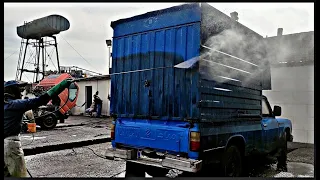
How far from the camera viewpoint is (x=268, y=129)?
5.97 metres

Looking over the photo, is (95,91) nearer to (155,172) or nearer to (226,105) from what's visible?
(155,172)

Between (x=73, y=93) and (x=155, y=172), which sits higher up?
(x=73, y=93)

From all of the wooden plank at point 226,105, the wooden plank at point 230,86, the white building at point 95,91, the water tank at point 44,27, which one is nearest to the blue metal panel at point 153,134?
the wooden plank at point 226,105

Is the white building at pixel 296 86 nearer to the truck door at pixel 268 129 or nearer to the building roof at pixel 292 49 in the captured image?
the building roof at pixel 292 49

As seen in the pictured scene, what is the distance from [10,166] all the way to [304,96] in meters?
9.28

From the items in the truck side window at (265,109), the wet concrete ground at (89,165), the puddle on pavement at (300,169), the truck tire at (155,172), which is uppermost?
the truck side window at (265,109)

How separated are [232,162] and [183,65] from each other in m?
1.86

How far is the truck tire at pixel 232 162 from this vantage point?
4.50 m

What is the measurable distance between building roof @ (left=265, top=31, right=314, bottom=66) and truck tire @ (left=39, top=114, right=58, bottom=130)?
8348mm

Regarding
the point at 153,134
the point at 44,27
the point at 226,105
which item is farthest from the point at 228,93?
the point at 44,27

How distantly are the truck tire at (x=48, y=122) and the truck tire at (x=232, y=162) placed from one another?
8172 mm

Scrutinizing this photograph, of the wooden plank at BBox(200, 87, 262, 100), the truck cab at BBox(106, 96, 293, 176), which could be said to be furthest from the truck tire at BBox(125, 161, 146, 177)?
the wooden plank at BBox(200, 87, 262, 100)

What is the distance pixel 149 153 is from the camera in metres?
4.45

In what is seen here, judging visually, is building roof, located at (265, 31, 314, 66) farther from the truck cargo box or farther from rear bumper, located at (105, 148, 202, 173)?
rear bumper, located at (105, 148, 202, 173)
